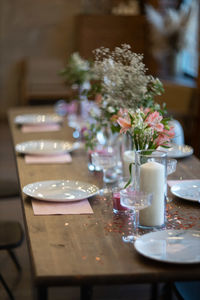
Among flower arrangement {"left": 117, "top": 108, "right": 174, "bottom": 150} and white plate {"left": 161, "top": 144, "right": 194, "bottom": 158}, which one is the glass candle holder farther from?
white plate {"left": 161, "top": 144, "right": 194, "bottom": 158}

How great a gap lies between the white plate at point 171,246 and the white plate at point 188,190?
354mm

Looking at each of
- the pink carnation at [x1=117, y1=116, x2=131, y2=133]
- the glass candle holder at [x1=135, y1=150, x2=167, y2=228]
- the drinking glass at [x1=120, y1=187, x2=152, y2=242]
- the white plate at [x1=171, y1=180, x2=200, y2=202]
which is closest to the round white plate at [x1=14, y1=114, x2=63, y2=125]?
the white plate at [x1=171, y1=180, x2=200, y2=202]

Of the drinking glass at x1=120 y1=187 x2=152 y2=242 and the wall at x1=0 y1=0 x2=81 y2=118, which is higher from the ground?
the wall at x1=0 y1=0 x2=81 y2=118

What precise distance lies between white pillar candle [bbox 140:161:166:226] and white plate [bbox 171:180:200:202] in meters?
0.26

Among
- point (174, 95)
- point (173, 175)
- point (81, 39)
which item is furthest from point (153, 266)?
point (81, 39)

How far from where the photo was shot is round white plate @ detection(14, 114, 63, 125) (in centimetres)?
346

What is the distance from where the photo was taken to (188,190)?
74.9 inches

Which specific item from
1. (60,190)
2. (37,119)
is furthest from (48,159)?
(37,119)

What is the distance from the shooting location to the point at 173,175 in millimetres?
2172

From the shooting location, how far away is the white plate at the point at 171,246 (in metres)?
1.29

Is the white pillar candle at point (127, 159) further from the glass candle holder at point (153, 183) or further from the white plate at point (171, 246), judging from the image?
the white plate at point (171, 246)

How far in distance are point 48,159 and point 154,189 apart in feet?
3.41

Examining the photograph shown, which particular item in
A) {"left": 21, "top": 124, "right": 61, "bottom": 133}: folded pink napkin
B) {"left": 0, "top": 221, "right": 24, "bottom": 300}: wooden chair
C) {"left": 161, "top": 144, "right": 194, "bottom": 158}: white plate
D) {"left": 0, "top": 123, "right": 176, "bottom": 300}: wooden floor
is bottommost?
{"left": 0, "top": 123, "right": 176, "bottom": 300}: wooden floor

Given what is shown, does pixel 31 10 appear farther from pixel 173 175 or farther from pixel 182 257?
pixel 182 257
